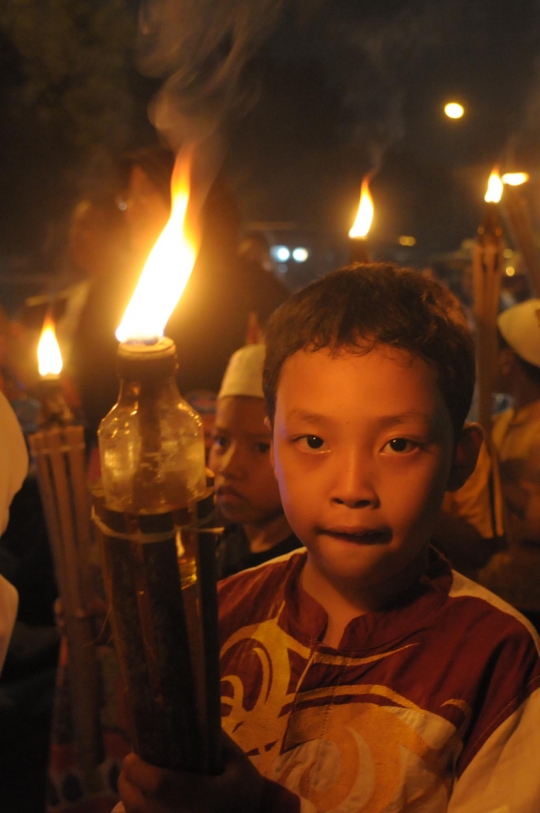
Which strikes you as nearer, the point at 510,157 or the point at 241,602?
the point at 241,602

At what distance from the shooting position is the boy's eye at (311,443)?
1.24m

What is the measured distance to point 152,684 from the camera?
2.75ft

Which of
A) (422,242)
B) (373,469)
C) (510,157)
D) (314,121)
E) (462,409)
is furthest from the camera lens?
(422,242)

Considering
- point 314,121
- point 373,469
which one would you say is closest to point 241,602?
point 373,469

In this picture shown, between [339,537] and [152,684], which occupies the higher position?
[339,537]

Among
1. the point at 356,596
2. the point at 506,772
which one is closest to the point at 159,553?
the point at 356,596

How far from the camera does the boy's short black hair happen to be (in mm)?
1268

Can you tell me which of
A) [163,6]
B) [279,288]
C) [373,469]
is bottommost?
[373,469]

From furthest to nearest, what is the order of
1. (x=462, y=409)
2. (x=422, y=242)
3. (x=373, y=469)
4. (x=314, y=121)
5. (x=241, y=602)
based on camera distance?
1. (x=422, y=242)
2. (x=314, y=121)
3. (x=241, y=602)
4. (x=462, y=409)
5. (x=373, y=469)

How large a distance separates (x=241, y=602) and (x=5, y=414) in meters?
0.61

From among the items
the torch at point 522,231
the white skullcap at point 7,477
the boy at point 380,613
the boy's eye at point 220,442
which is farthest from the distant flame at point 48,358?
the torch at point 522,231

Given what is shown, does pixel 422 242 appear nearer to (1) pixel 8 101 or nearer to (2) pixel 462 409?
(1) pixel 8 101

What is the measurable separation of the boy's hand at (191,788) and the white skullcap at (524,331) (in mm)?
2073

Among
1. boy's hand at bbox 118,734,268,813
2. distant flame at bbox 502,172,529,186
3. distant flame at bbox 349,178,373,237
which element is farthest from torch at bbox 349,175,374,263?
boy's hand at bbox 118,734,268,813
